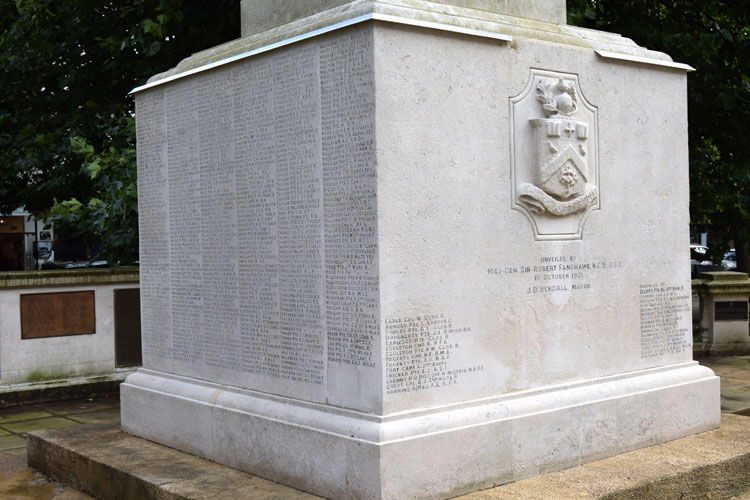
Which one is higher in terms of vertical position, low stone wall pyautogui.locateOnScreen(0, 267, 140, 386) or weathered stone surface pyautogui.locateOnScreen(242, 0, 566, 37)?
weathered stone surface pyautogui.locateOnScreen(242, 0, 566, 37)

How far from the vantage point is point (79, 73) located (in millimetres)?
13000

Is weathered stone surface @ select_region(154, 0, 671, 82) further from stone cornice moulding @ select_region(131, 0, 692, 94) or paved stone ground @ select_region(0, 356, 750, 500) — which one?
paved stone ground @ select_region(0, 356, 750, 500)

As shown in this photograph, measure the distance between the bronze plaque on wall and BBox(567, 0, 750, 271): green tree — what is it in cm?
816

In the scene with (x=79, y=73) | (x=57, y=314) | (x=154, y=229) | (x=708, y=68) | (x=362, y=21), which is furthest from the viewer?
(x=708, y=68)

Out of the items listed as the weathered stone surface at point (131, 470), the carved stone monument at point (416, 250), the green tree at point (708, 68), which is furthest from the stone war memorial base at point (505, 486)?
the green tree at point (708, 68)

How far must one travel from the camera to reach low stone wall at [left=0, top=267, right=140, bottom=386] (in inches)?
420

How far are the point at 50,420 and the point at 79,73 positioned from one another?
225 inches

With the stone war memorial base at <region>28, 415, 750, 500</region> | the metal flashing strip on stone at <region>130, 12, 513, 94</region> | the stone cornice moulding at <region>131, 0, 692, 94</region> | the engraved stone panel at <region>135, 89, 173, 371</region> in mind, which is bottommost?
the stone war memorial base at <region>28, 415, 750, 500</region>

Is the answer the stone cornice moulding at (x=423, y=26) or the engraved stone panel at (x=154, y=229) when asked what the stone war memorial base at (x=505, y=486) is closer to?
the engraved stone panel at (x=154, y=229)

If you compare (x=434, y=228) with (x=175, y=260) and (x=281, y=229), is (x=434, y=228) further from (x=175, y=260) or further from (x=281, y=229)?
(x=175, y=260)

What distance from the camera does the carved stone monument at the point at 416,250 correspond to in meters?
4.80

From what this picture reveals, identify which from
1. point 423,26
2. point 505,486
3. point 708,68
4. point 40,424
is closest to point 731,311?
point 708,68

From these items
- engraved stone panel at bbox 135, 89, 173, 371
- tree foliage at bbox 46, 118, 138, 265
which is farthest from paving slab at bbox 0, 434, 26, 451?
tree foliage at bbox 46, 118, 138, 265

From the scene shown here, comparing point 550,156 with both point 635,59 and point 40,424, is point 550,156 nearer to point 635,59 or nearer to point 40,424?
point 635,59
